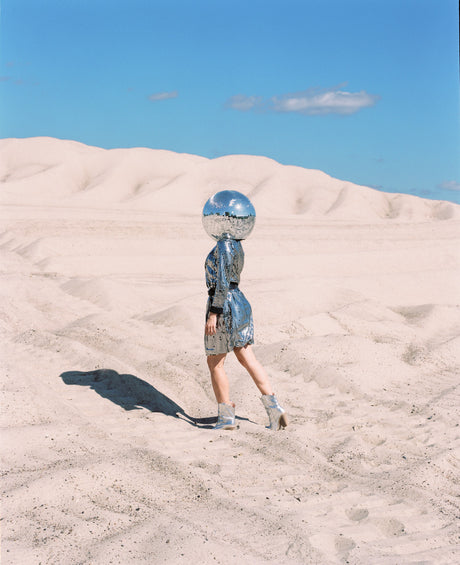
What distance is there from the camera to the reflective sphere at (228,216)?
4543mm

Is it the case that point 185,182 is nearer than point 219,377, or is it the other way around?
point 219,377

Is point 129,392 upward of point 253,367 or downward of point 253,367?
downward

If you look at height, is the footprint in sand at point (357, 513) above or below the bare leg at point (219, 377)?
below

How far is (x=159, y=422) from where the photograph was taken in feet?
15.6

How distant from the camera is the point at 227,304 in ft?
15.0

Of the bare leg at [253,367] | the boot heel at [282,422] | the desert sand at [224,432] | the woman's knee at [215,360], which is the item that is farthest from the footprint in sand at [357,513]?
the woman's knee at [215,360]

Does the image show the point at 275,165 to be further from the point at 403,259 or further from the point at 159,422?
the point at 159,422

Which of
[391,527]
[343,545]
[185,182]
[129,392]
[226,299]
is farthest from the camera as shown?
[185,182]

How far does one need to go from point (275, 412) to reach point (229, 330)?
2.59ft

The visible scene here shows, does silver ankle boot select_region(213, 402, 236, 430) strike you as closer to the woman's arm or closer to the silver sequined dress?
the silver sequined dress

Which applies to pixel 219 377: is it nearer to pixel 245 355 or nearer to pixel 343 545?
pixel 245 355

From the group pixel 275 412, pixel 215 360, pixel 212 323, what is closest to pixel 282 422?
pixel 275 412

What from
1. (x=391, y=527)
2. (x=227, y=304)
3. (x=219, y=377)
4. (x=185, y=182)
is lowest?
(x=391, y=527)

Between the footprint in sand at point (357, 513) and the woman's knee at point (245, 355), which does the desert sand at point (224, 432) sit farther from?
the woman's knee at point (245, 355)
